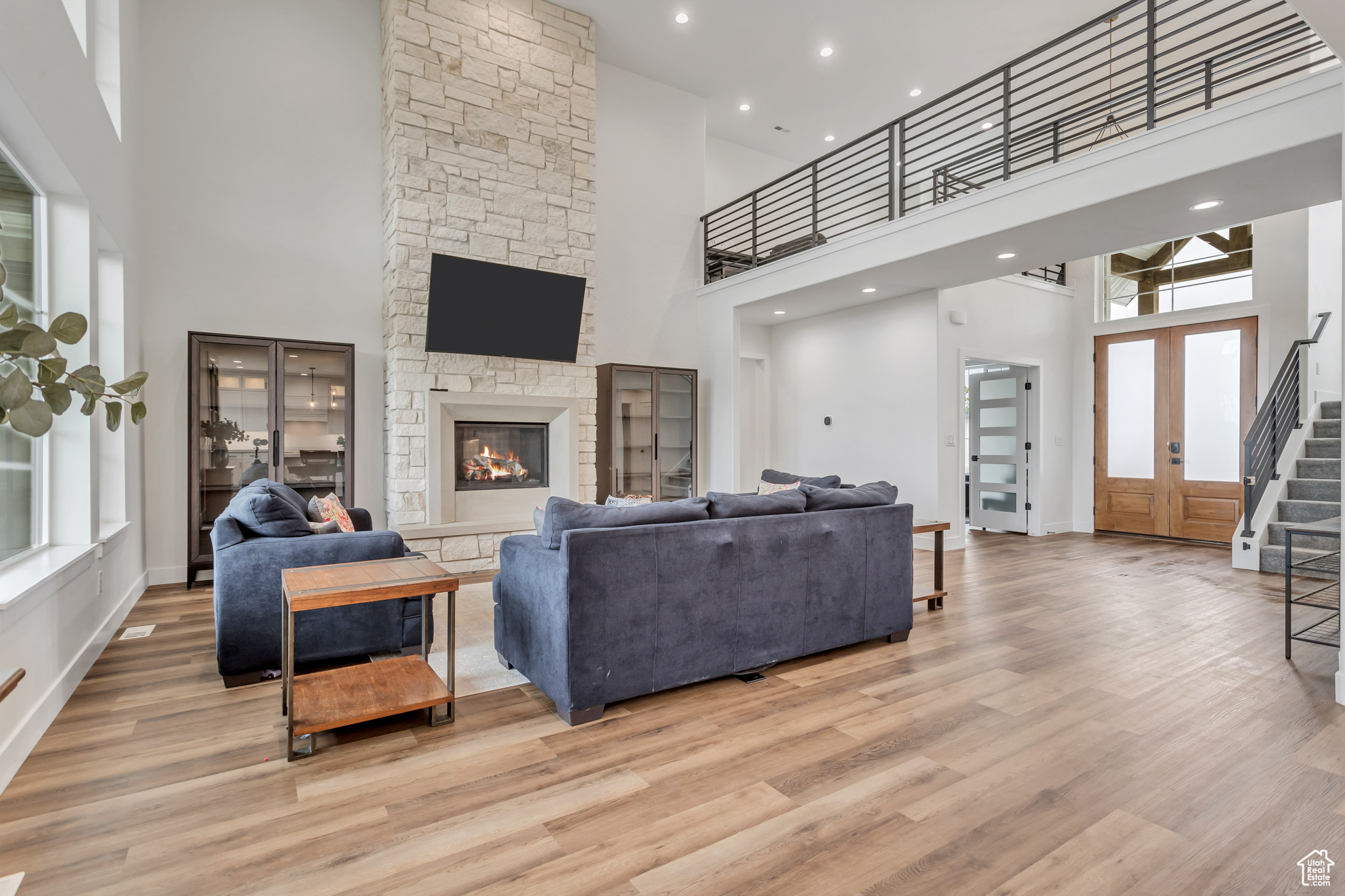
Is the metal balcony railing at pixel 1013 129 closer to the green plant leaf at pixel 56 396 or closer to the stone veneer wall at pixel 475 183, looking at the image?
the stone veneer wall at pixel 475 183

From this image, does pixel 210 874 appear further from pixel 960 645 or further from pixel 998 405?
pixel 998 405

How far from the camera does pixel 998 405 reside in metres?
8.44

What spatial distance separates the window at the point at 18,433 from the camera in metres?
2.72

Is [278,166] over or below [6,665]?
over

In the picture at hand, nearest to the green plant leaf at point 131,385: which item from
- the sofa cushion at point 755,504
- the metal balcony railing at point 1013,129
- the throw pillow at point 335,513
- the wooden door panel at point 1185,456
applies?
the sofa cushion at point 755,504

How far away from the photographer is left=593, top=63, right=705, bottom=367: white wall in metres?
7.02

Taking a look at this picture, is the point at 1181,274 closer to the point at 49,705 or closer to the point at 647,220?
the point at 647,220

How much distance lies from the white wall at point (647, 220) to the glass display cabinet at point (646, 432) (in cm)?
35

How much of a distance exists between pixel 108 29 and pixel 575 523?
14.2 feet

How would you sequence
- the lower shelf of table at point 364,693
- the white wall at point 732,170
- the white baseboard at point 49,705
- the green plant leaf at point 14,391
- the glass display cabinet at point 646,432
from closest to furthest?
the green plant leaf at point 14,391 < the white baseboard at point 49,705 < the lower shelf of table at point 364,693 < the glass display cabinet at point 646,432 < the white wall at point 732,170

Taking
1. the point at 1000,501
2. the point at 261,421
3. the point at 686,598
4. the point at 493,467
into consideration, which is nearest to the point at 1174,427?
the point at 1000,501

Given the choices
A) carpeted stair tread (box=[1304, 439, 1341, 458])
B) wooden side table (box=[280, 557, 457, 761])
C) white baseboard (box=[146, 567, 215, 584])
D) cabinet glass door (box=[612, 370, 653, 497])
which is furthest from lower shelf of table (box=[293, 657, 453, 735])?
carpeted stair tread (box=[1304, 439, 1341, 458])

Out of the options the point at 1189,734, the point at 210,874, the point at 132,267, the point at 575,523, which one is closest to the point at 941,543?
the point at 1189,734

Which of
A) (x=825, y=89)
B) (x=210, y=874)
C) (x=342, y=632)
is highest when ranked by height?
(x=825, y=89)
